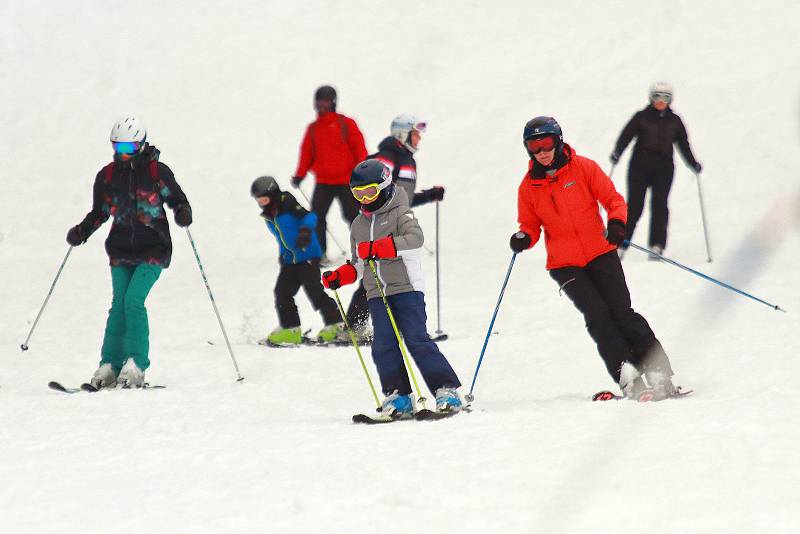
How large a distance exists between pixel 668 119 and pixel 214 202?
7.71m

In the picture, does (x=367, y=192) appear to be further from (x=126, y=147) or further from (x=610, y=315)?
(x=126, y=147)

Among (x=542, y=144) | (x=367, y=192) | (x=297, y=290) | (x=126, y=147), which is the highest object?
(x=126, y=147)

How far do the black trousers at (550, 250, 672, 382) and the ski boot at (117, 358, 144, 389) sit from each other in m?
2.79

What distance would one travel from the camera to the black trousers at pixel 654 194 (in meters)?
11.3

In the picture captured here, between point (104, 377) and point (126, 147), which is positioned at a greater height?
point (126, 147)

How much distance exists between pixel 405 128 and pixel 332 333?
70.3 inches

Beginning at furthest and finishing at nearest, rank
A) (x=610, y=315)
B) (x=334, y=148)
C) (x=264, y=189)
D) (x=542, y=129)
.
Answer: (x=334, y=148)
(x=264, y=189)
(x=610, y=315)
(x=542, y=129)

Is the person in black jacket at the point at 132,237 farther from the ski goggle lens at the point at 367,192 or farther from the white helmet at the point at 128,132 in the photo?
the ski goggle lens at the point at 367,192

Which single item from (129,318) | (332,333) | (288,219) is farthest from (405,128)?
(129,318)

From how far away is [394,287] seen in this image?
19.0ft

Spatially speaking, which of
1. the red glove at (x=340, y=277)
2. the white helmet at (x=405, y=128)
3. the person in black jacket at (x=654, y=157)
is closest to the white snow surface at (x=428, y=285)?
the person in black jacket at (x=654, y=157)

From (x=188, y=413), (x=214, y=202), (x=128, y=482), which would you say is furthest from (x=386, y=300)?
(x=214, y=202)

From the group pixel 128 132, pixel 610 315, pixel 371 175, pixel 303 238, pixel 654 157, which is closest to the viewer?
pixel 371 175

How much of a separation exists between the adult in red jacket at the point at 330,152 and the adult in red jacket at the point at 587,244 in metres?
5.68
